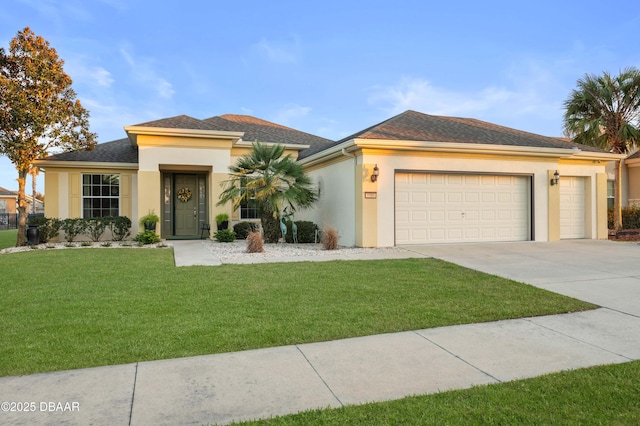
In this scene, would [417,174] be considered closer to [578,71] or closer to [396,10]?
[396,10]

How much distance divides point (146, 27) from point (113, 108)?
513 centimetres

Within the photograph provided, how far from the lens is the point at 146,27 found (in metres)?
14.5

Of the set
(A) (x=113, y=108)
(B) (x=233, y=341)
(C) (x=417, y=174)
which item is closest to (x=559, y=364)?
(B) (x=233, y=341)

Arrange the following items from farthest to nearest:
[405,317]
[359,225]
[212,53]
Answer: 1. [212,53]
2. [359,225]
3. [405,317]

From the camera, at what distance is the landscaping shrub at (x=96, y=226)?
1491 centimetres

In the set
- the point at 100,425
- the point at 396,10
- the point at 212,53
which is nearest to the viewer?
the point at 100,425

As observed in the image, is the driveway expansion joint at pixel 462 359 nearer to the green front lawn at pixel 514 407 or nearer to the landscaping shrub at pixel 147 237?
the green front lawn at pixel 514 407

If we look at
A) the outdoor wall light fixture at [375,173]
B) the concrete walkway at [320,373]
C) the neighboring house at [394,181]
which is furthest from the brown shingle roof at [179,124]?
the concrete walkway at [320,373]

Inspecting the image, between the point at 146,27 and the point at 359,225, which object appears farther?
the point at 146,27

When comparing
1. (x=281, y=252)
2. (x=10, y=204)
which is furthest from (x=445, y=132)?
(x=10, y=204)

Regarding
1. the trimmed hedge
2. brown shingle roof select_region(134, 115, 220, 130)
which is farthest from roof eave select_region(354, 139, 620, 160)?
the trimmed hedge

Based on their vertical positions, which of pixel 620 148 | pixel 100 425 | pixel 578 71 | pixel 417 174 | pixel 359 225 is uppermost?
pixel 578 71

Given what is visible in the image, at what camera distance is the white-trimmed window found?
1596cm

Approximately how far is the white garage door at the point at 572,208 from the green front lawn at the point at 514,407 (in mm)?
13080
